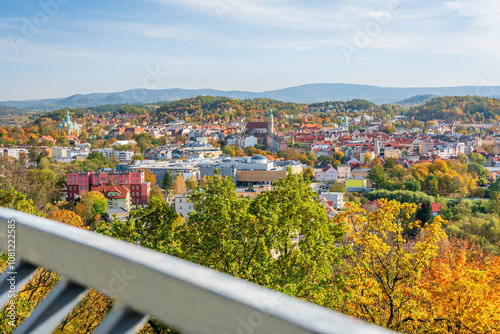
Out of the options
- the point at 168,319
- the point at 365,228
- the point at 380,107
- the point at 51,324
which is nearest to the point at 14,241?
the point at 51,324

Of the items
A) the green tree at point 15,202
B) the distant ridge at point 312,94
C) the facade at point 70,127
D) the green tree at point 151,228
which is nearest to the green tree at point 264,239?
the green tree at point 151,228

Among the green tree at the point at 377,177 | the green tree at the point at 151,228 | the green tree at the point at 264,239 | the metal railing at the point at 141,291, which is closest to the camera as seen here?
the metal railing at the point at 141,291

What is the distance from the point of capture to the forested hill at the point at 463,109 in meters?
54.0

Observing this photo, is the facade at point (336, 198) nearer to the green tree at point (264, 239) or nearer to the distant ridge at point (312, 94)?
the green tree at point (264, 239)

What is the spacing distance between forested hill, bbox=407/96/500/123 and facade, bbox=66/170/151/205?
150ft

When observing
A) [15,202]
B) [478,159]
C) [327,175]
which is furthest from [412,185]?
[15,202]

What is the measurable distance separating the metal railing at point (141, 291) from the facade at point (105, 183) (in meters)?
19.9

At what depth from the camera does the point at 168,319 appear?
47 cm

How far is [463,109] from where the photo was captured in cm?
5675

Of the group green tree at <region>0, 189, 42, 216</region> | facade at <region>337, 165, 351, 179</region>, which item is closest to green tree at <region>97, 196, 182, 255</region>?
green tree at <region>0, 189, 42, 216</region>

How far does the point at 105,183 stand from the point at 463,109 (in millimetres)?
48449

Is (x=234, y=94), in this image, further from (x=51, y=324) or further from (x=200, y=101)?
(x=51, y=324)

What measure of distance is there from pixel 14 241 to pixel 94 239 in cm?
15

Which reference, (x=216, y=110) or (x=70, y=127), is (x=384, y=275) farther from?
(x=216, y=110)
